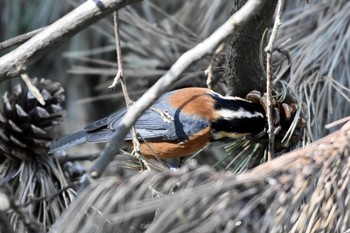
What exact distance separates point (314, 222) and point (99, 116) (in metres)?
1.79

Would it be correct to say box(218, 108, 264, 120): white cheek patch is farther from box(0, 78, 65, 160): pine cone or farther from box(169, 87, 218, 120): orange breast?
box(0, 78, 65, 160): pine cone

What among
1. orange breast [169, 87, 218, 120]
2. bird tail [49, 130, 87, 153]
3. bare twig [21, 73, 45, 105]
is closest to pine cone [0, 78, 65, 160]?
bird tail [49, 130, 87, 153]

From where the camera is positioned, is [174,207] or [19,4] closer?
[174,207]

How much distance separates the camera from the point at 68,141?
6.30ft

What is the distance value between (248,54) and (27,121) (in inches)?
22.2

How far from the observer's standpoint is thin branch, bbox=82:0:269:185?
3.25ft

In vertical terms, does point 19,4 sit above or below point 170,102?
above

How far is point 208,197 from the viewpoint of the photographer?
3.11ft

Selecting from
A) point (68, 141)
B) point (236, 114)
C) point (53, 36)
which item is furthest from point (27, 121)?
point (53, 36)

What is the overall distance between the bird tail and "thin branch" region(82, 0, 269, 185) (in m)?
0.82

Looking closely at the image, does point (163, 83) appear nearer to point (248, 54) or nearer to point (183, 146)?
point (248, 54)

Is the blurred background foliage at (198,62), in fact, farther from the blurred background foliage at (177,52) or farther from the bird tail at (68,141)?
the bird tail at (68,141)

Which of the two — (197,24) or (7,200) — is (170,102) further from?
(7,200)

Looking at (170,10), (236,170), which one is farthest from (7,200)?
(170,10)
